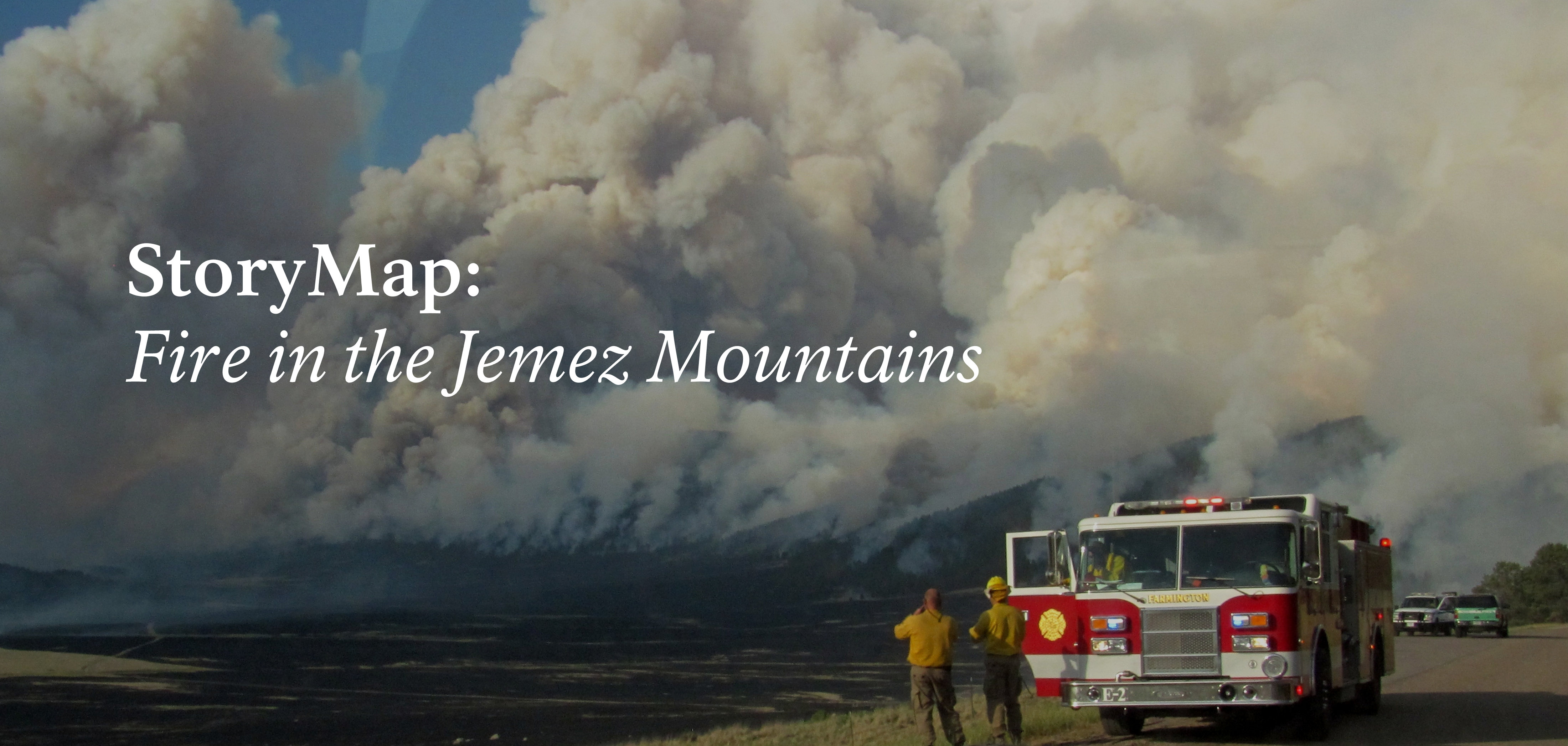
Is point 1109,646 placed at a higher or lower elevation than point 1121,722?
higher

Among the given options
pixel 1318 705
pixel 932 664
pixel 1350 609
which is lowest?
pixel 1318 705

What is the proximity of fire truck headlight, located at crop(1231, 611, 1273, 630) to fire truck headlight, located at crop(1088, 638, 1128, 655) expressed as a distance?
1.30 m

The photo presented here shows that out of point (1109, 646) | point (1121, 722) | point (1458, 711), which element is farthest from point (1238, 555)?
point (1458, 711)

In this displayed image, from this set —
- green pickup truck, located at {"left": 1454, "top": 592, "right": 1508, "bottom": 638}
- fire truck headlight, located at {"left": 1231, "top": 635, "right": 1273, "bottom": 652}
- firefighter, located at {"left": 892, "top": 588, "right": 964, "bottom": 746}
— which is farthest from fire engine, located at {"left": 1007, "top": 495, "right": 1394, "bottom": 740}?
green pickup truck, located at {"left": 1454, "top": 592, "right": 1508, "bottom": 638}

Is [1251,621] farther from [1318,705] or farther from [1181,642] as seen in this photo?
[1318,705]

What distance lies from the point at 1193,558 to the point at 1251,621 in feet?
3.58

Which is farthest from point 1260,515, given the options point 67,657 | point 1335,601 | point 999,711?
point 67,657

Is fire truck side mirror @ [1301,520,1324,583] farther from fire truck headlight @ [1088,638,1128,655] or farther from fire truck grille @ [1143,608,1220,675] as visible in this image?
fire truck headlight @ [1088,638,1128,655]

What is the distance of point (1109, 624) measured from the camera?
16438 mm

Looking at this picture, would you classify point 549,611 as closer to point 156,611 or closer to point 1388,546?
point 156,611

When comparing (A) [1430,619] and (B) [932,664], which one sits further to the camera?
(A) [1430,619]

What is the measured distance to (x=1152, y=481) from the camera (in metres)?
196

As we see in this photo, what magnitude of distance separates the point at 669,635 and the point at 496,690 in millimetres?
49462

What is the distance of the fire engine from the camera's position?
626 inches
